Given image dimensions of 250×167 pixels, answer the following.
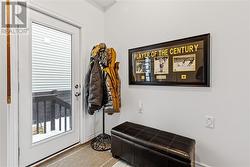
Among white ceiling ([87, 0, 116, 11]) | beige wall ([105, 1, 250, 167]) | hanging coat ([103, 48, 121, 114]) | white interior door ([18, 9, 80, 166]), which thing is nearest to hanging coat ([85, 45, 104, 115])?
hanging coat ([103, 48, 121, 114])

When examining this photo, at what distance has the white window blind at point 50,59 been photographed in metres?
1.70

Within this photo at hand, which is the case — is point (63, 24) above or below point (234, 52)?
above

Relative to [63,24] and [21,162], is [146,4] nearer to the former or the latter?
[63,24]

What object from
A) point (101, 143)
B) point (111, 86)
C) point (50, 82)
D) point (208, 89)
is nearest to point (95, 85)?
point (111, 86)

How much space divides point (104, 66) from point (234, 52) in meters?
1.61

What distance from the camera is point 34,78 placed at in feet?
5.53

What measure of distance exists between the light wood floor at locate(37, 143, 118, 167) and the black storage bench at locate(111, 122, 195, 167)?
146 mm

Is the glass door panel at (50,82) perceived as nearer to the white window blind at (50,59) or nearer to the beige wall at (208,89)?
the white window blind at (50,59)

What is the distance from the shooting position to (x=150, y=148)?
147 centimetres

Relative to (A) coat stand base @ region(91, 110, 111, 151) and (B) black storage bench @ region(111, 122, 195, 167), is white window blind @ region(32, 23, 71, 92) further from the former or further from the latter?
(B) black storage bench @ region(111, 122, 195, 167)

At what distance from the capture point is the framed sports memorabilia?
1.56 meters

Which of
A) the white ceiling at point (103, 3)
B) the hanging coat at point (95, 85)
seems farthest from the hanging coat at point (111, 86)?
the white ceiling at point (103, 3)

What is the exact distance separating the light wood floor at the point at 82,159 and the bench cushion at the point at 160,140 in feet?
1.28

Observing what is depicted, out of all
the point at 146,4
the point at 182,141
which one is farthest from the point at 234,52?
the point at 146,4
